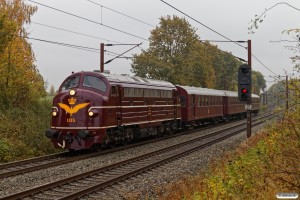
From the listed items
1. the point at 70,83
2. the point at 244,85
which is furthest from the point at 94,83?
the point at 244,85

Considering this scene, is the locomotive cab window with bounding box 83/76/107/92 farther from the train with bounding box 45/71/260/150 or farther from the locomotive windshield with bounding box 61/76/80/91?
the locomotive windshield with bounding box 61/76/80/91

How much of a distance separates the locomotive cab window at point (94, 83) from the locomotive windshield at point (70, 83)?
14.7 inches

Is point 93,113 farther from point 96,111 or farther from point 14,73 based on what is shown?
point 14,73

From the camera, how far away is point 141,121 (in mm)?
20719

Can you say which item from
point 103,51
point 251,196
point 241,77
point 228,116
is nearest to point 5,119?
point 103,51

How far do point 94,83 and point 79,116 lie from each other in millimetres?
1663

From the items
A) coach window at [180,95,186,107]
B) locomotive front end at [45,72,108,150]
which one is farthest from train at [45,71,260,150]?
coach window at [180,95,186,107]

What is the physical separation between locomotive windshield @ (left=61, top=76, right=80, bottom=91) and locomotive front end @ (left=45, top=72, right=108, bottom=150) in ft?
Result: 0.66

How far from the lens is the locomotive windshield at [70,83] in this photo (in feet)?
58.2

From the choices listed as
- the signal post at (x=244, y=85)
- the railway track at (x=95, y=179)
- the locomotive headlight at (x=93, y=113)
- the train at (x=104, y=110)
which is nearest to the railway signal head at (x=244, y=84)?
the signal post at (x=244, y=85)

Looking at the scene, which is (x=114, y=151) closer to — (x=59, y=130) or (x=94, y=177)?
(x=59, y=130)

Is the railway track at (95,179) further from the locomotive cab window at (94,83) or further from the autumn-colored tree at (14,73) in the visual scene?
the autumn-colored tree at (14,73)

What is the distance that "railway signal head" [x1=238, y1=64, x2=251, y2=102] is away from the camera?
20.2 meters

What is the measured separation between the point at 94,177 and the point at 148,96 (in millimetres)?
9727
